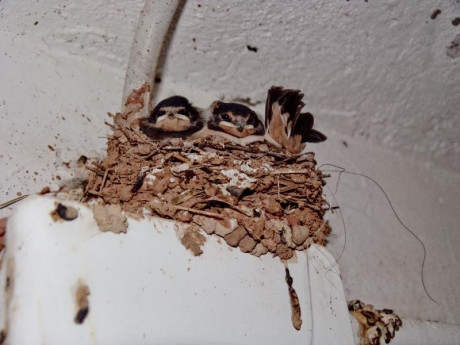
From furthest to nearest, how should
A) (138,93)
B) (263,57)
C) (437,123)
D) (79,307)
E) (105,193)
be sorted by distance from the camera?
1. (437,123)
2. (263,57)
3. (138,93)
4. (105,193)
5. (79,307)

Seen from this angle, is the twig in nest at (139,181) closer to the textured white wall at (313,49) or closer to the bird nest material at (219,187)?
the bird nest material at (219,187)

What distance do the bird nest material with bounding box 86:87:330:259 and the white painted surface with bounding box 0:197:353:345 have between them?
0.06 meters

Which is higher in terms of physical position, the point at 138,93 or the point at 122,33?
the point at 122,33

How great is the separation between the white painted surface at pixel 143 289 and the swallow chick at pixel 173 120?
649 millimetres

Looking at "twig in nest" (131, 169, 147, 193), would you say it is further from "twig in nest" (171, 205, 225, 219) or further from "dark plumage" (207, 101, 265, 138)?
"dark plumage" (207, 101, 265, 138)

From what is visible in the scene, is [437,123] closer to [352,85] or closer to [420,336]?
[352,85]

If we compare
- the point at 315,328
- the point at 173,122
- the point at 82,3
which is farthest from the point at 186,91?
the point at 315,328

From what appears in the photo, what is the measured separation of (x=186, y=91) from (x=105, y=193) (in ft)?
3.03

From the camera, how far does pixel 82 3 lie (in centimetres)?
166

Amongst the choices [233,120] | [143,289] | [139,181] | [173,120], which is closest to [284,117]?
[233,120]

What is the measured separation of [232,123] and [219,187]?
0.55 m

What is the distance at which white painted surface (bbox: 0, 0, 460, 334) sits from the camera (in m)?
1.62

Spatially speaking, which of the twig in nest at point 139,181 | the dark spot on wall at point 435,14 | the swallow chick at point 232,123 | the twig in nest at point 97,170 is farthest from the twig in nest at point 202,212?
the dark spot on wall at point 435,14

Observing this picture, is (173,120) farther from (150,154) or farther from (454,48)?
(454,48)
